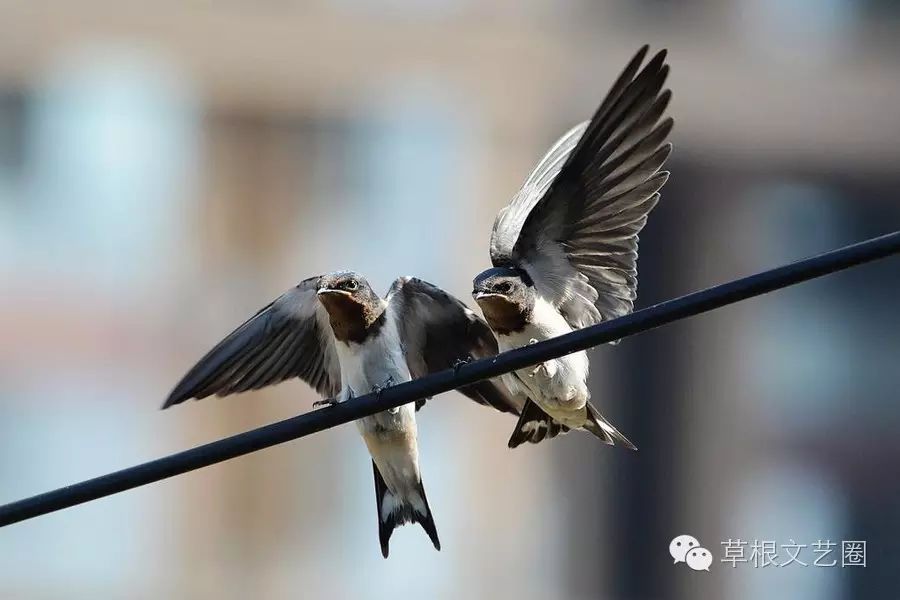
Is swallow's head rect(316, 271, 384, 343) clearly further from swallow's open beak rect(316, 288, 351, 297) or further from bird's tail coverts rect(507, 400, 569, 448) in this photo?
bird's tail coverts rect(507, 400, 569, 448)

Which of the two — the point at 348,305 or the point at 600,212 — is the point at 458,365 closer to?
the point at 348,305

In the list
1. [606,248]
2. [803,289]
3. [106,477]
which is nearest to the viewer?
[106,477]

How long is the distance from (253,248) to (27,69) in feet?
9.22

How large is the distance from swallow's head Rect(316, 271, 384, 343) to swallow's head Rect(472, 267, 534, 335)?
360 mm

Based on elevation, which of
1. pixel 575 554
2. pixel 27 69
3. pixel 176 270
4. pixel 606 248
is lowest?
pixel 575 554

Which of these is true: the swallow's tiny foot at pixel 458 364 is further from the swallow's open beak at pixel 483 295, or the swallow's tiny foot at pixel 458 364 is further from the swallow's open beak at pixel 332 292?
the swallow's open beak at pixel 332 292

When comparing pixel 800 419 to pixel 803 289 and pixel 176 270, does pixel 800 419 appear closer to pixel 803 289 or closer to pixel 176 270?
pixel 803 289

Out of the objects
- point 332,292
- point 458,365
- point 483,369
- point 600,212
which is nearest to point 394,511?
point 332,292

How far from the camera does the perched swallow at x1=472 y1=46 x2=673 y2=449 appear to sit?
177 inches

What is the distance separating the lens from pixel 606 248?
16.1 ft

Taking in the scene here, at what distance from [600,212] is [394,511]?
111 centimetres

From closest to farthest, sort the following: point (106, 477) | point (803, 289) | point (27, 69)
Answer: point (106, 477) → point (27, 69) → point (803, 289)

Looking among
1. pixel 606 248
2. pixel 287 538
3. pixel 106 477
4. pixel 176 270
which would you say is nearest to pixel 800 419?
pixel 287 538

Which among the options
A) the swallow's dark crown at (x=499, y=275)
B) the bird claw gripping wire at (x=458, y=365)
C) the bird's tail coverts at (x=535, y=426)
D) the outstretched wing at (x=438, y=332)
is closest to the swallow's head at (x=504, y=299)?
the swallow's dark crown at (x=499, y=275)
